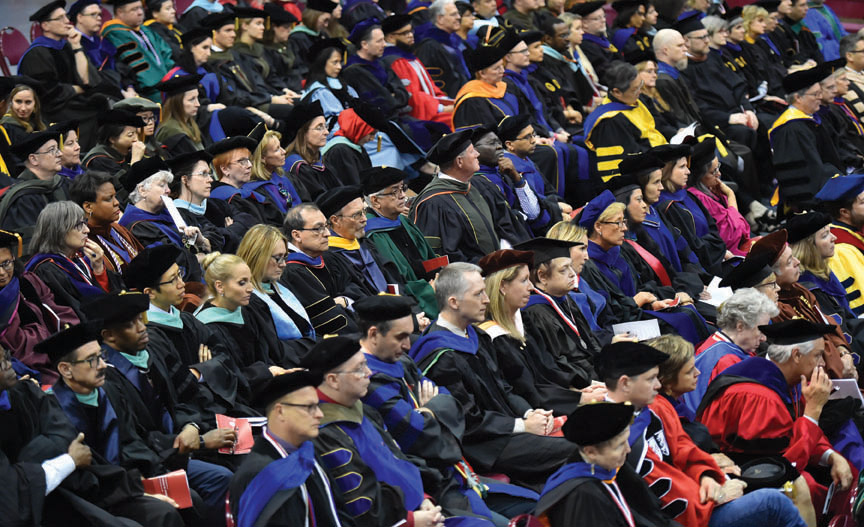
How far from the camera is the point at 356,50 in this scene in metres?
11.0

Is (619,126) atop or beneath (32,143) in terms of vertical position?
beneath

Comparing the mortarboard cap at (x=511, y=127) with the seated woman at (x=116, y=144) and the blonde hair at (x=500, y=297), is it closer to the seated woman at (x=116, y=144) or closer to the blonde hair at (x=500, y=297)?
the seated woman at (x=116, y=144)

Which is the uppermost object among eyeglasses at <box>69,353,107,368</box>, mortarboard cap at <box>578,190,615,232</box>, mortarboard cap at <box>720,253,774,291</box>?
eyeglasses at <box>69,353,107,368</box>

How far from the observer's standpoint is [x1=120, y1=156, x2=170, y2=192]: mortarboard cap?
23.8ft

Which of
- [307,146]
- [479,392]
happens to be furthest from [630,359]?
[307,146]

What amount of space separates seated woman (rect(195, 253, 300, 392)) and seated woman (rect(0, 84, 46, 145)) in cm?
251

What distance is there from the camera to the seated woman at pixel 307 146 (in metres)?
8.55

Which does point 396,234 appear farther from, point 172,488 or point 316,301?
point 172,488

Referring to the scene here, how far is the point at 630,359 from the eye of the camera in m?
5.32

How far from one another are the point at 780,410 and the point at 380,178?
9.36 ft

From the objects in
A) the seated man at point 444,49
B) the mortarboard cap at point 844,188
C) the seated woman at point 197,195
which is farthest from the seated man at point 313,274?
the seated man at point 444,49

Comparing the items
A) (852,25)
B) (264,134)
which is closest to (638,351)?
(264,134)

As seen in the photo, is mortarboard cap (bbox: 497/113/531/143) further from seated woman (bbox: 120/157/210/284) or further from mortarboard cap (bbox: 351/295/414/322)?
mortarboard cap (bbox: 351/295/414/322)

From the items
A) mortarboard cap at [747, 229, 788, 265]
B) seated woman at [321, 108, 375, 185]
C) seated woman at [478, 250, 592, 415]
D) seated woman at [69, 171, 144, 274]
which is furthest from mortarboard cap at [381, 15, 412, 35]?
seated woman at [478, 250, 592, 415]
